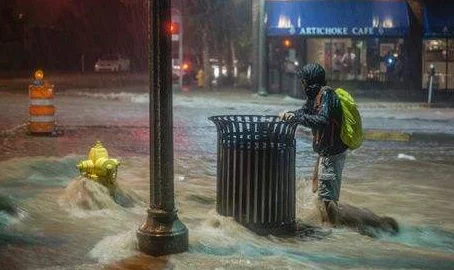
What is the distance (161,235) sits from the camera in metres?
6.59

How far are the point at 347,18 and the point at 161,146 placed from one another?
78.8 feet

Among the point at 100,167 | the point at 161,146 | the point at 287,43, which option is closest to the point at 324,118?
the point at 161,146

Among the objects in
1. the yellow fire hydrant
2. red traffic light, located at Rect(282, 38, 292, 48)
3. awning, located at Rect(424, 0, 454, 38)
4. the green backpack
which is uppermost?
awning, located at Rect(424, 0, 454, 38)

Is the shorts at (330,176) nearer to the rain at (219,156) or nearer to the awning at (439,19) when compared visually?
the rain at (219,156)

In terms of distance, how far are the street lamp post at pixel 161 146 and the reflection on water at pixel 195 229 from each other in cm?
16

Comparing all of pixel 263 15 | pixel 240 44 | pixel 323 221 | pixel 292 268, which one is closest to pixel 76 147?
pixel 323 221

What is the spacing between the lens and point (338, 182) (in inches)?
316

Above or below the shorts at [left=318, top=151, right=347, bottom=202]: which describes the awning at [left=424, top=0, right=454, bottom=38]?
above

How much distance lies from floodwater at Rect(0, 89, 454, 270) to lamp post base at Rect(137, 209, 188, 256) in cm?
8

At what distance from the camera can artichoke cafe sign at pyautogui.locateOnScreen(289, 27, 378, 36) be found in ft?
96.7

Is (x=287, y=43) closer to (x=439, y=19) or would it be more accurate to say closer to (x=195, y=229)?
(x=439, y=19)

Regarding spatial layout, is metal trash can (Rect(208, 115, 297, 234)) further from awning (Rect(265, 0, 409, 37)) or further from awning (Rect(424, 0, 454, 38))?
awning (Rect(424, 0, 454, 38))

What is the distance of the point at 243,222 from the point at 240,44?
36.2 m

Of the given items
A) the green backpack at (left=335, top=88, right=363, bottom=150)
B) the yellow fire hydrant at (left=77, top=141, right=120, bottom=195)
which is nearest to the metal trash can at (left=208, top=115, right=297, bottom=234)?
the green backpack at (left=335, top=88, right=363, bottom=150)
